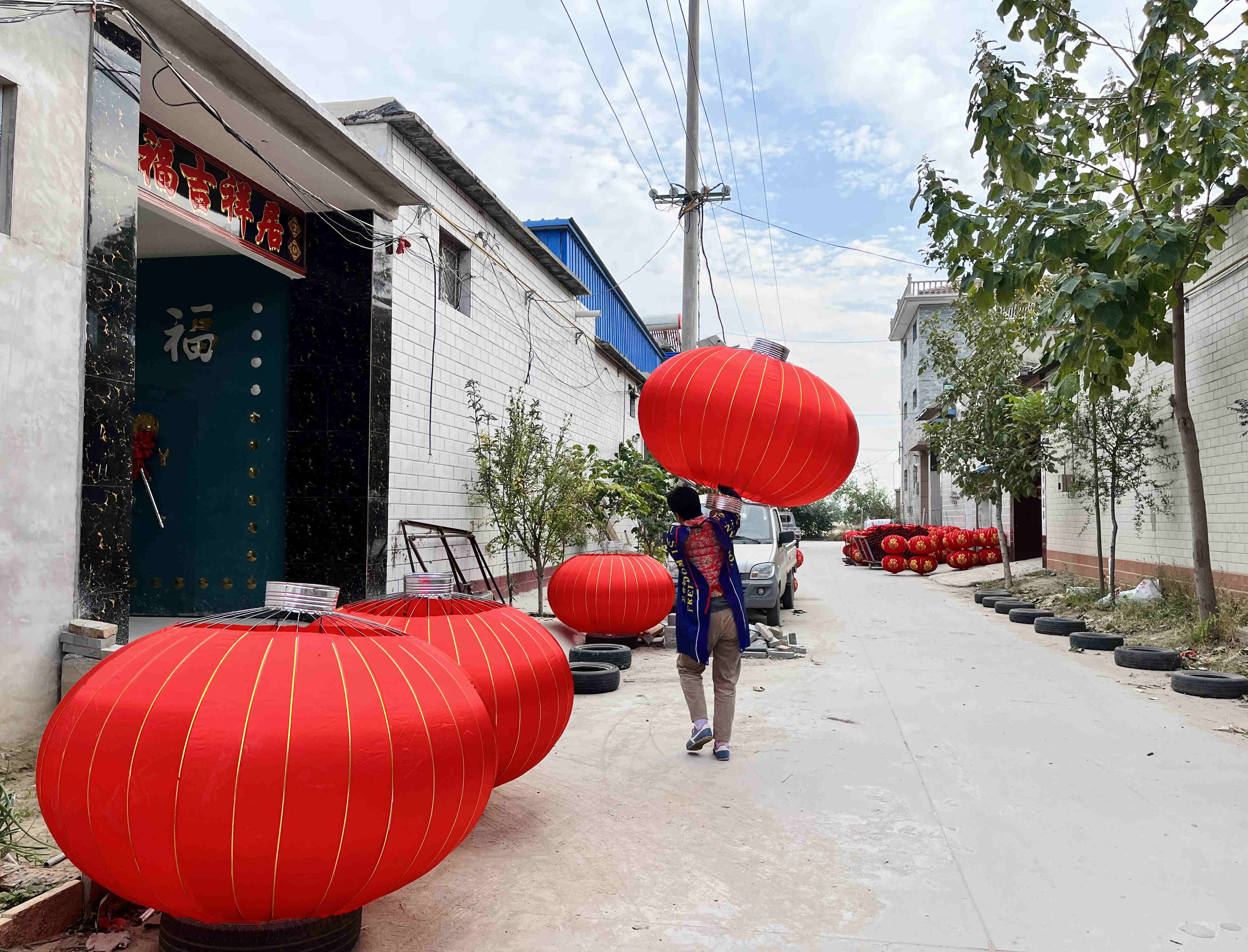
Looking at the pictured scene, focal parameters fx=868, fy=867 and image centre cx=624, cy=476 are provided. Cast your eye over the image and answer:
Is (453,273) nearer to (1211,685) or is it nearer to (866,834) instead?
(866,834)

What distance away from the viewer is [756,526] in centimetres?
1285

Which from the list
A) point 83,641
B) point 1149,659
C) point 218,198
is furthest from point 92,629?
point 1149,659

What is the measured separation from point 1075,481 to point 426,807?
14.6m

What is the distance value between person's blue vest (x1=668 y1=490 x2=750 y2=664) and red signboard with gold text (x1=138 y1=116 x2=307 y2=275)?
15.6ft

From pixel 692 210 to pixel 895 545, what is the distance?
42.9 feet

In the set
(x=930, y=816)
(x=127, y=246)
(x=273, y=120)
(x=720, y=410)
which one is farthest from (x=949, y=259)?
(x=127, y=246)

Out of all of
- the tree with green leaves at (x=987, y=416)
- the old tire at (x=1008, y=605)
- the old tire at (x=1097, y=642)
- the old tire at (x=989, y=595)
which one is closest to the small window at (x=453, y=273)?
the old tire at (x=1097, y=642)

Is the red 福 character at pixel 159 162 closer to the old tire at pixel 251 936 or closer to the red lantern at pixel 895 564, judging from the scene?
the old tire at pixel 251 936

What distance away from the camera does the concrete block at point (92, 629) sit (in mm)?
4730

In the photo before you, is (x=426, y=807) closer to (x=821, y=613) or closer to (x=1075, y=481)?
(x=821, y=613)

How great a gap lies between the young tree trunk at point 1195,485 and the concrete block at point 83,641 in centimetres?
1025

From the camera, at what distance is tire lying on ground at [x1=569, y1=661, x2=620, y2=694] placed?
761 centimetres

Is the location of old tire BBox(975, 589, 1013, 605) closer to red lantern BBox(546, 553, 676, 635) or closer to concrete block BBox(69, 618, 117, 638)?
red lantern BBox(546, 553, 676, 635)

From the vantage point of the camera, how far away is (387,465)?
868 cm
